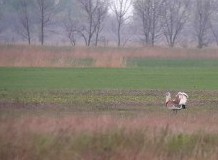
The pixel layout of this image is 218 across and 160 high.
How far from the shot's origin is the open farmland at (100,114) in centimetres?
1120

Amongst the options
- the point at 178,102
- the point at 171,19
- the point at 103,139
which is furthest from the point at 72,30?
the point at 103,139

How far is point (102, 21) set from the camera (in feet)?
272

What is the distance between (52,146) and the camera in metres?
11.0

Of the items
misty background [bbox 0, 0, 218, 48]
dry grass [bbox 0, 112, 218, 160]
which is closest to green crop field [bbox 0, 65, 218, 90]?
dry grass [bbox 0, 112, 218, 160]

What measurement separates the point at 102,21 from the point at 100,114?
6815 cm

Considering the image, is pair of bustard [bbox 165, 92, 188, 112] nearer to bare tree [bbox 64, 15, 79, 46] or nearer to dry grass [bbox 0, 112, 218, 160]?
dry grass [bbox 0, 112, 218, 160]

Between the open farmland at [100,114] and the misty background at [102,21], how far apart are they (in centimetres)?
3309

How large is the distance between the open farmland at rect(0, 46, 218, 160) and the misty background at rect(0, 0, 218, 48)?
109 ft

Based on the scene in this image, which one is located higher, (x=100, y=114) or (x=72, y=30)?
(x=72, y=30)

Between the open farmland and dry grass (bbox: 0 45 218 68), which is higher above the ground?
dry grass (bbox: 0 45 218 68)

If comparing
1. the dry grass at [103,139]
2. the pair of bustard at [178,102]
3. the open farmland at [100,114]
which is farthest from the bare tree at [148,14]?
the dry grass at [103,139]

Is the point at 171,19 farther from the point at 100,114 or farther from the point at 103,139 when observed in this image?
the point at 103,139

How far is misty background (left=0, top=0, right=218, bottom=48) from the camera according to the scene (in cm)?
7012

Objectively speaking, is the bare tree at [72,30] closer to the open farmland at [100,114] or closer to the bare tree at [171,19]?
the bare tree at [171,19]
